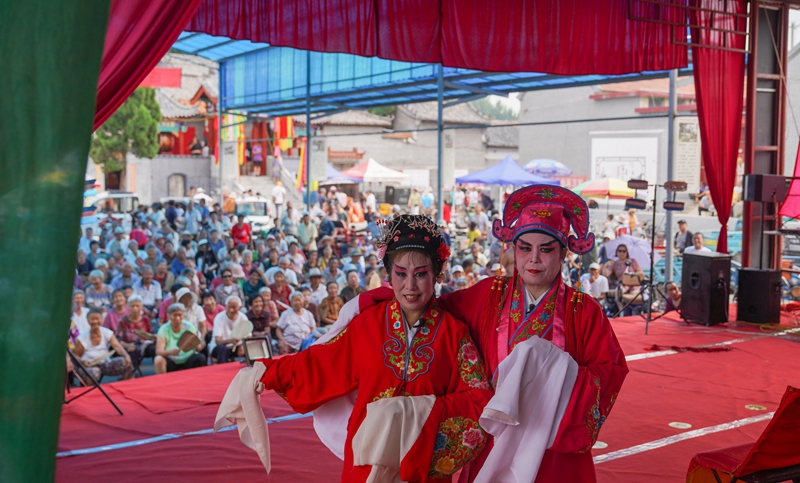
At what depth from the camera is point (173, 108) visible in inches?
1125

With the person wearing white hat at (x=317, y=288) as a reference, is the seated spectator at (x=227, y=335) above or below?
below

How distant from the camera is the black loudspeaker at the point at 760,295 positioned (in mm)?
7102

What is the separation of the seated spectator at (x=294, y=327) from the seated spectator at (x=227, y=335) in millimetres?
373

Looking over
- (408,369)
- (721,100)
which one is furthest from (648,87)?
(408,369)

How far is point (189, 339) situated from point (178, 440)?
2001 mm

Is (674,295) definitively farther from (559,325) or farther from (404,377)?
(404,377)

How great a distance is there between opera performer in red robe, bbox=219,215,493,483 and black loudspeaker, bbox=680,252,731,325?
559 centimetres

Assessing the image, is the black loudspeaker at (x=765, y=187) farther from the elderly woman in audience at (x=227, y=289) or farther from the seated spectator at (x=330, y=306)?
the elderly woman in audience at (x=227, y=289)

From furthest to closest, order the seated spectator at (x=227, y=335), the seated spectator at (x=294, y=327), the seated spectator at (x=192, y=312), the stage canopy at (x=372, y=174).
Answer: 1. the stage canopy at (x=372, y=174)
2. the seated spectator at (x=294, y=327)
3. the seated spectator at (x=192, y=312)
4. the seated spectator at (x=227, y=335)

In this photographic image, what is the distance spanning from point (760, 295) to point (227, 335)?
505 cm

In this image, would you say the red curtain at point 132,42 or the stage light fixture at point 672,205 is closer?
the red curtain at point 132,42

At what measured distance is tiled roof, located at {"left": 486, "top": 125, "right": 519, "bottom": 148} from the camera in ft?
110

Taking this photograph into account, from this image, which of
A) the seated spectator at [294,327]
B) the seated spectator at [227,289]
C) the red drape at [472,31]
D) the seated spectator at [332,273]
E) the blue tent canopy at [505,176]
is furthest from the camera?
the blue tent canopy at [505,176]

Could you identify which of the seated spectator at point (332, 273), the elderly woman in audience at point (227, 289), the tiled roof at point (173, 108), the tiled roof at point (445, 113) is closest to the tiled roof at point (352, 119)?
the tiled roof at point (445, 113)
